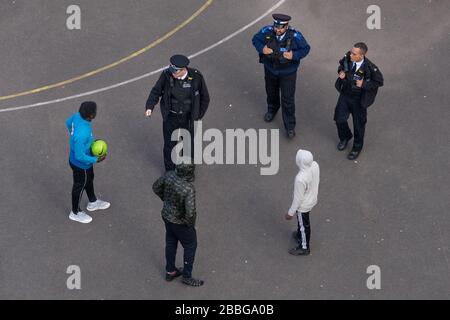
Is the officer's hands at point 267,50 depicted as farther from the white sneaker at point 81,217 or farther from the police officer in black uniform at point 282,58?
Answer: the white sneaker at point 81,217

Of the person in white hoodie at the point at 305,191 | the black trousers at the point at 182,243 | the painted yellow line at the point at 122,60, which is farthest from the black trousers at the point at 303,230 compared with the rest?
the painted yellow line at the point at 122,60

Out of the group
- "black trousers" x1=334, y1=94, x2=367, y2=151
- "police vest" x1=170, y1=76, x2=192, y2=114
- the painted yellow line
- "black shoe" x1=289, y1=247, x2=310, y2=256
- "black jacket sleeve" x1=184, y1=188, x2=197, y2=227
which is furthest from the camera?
the painted yellow line

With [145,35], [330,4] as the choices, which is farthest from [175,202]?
[330,4]

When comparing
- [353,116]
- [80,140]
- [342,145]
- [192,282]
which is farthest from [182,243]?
[342,145]

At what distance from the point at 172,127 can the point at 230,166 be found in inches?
49.1

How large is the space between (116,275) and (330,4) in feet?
23.6

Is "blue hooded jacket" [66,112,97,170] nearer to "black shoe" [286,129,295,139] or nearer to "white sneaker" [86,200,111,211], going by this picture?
"white sneaker" [86,200,111,211]

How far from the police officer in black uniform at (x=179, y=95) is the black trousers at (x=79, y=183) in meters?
1.19

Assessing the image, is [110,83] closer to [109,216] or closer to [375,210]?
[109,216]

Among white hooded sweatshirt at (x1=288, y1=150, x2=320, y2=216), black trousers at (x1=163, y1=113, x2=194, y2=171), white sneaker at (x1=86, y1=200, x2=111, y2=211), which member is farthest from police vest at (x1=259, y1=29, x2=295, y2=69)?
white sneaker at (x1=86, y1=200, x2=111, y2=211)

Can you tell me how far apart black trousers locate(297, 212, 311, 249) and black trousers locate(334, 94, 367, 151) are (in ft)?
7.13

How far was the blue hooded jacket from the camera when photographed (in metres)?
12.8

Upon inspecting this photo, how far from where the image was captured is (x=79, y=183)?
44.2 feet

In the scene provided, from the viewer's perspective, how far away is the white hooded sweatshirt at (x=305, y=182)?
1211 centimetres
